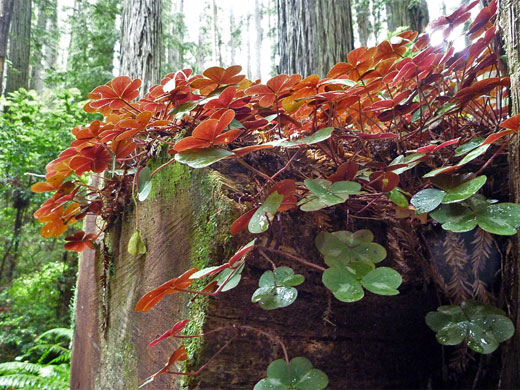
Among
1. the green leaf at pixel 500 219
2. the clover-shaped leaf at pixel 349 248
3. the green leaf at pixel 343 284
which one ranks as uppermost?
the green leaf at pixel 500 219

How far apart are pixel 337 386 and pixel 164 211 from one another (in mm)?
624

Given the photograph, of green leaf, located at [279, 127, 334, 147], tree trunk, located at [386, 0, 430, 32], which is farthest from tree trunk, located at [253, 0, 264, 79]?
green leaf, located at [279, 127, 334, 147]

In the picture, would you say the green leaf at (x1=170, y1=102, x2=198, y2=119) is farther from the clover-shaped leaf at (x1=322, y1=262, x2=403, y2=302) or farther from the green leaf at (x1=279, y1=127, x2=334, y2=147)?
the clover-shaped leaf at (x1=322, y1=262, x2=403, y2=302)

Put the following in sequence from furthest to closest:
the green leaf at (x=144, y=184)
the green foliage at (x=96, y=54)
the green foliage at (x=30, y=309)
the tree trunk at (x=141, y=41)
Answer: the green foliage at (x=96, y=54)
the green foliage at (x=30, y=309)
the tree trunk at (x=141, y=41)
the green leaf at (x=144, y=184)

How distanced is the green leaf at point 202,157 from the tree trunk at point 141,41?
3.74 meters

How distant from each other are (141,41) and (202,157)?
4.22 metres

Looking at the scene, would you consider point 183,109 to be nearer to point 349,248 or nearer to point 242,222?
point 242,222

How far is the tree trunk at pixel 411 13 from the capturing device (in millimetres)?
4633

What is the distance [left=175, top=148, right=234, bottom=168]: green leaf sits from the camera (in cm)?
64

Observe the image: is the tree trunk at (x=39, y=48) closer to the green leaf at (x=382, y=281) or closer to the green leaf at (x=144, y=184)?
the green leaf at (x=144, y=184)

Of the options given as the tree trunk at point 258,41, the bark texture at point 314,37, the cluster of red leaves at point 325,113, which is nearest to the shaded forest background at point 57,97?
the bark texture at point 314,37

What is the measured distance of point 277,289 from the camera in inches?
24.8

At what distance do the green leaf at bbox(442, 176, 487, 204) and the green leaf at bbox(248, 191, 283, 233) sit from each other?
31cm

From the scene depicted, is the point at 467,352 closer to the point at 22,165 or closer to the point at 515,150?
the point at 515,150
